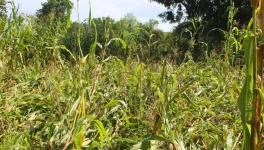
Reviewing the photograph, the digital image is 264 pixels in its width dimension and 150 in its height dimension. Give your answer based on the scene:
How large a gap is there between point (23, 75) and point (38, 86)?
0.31 metres

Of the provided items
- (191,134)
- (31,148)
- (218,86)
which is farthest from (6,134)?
(218,86)

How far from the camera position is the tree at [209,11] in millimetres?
18125

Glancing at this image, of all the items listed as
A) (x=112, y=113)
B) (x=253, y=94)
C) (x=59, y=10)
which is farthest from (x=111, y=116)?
(x=59, y=10)

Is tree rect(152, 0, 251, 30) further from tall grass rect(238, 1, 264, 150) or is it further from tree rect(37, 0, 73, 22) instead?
tall grass rect(238, 1, 264, 150)

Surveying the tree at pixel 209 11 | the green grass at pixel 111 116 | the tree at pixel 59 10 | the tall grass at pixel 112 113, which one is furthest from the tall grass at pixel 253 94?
the tree at pixel 209 11

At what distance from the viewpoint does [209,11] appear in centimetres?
2000

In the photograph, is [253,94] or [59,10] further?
[59,10]

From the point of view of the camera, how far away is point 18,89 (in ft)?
8.53

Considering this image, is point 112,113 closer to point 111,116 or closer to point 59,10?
point 111,116

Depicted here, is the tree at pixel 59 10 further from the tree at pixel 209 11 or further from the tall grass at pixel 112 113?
the tree at pixel 209 11

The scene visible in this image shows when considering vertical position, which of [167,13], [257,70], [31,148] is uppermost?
[167,13]

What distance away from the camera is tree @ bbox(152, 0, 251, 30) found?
18.1 m

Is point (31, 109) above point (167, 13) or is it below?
below

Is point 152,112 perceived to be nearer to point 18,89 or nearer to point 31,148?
point 31,148
